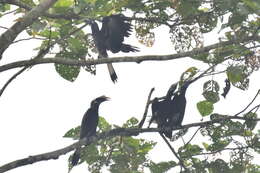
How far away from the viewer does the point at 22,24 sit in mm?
4809

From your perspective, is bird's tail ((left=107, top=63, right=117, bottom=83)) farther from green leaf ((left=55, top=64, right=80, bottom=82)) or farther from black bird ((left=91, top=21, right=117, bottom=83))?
green leaf ((left=55, top=64, right=80, bottom=82))

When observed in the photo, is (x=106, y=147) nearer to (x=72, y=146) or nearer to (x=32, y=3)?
(x=72, y=146)

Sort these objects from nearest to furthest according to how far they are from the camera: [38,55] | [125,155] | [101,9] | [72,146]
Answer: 1. [101,9]
2. [38,55]
3. [72,146]
4. [125,155]

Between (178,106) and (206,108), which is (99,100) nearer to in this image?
(178,106)

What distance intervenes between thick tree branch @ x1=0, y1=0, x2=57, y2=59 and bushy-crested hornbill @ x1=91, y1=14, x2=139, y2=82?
229cm

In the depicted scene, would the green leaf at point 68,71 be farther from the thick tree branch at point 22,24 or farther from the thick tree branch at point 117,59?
the thick tree branch at point 22,24

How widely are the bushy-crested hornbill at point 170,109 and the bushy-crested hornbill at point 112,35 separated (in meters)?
0.94

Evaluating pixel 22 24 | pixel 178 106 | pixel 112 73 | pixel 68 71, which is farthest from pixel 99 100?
pixel 22 24

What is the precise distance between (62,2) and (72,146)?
1629mm

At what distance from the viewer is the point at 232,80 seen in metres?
5.77

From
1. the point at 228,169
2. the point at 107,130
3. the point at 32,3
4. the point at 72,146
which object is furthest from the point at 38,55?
the point at 228,169

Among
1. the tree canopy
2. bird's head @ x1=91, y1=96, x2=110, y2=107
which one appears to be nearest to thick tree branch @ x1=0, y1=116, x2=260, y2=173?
the tree canopy

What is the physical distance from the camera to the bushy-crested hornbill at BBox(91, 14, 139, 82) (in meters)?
7.47

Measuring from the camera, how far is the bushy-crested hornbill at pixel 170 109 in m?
7.50
